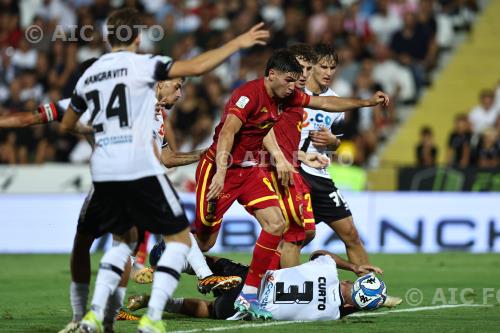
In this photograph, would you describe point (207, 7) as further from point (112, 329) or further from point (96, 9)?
point (112, 329)

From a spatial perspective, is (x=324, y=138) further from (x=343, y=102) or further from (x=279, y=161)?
(x=343, y=102)

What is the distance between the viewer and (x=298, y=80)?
10.4 m

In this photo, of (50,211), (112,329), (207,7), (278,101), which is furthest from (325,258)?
(207,7)

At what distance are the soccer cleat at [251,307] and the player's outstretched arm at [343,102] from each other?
1954mm

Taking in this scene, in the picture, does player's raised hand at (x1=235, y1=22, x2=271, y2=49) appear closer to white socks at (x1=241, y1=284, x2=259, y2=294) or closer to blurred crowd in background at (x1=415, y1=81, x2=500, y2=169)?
white socks at (x1=241, y1=284, x2=259, y2=294)

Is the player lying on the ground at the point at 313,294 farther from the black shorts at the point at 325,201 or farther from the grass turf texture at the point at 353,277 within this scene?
the black shorts at the point at 325,201

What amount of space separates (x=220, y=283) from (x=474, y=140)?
11796 millimetres

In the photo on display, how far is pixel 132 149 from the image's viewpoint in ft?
25.6

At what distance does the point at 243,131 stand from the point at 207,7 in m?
14.9

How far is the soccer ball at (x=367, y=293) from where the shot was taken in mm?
9609

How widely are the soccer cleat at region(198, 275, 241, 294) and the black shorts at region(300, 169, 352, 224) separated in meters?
2.31

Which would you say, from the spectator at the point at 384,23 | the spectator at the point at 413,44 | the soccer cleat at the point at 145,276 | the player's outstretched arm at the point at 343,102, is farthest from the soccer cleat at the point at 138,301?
the spectator at the point at 384,23

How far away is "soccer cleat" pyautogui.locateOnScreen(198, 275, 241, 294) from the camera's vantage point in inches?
384

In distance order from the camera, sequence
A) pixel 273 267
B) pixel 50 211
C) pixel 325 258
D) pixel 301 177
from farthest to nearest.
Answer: pixel 50 211, pixel 301 177, pixel 273 267, pixel 325 258
